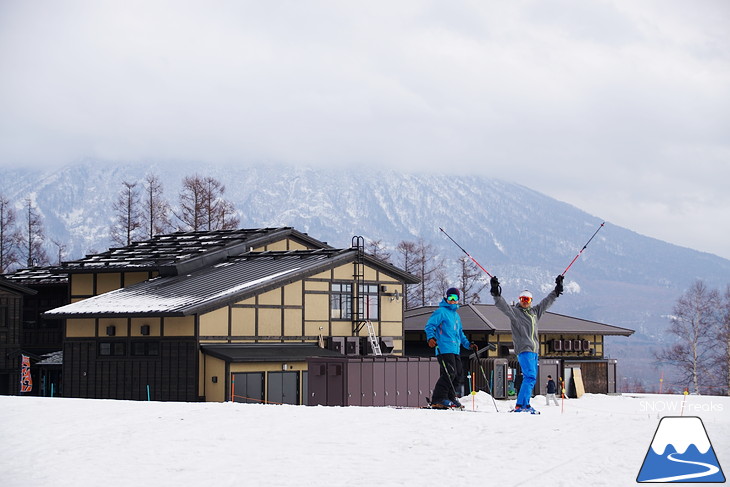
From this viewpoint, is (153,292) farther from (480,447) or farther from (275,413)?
(480,447)

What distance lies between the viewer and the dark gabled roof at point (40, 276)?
154 ft

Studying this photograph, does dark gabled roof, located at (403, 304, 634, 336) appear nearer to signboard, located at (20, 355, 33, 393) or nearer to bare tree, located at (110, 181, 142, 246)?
bare tree, located at (110, 181, 142, 246)

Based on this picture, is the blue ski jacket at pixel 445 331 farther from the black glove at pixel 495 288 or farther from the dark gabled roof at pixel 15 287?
the dark gabled roof at pixel 15 287

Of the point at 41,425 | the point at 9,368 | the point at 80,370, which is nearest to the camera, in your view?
the point at 41,425

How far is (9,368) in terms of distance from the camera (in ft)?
144

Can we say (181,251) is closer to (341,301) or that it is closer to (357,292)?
(341,301)

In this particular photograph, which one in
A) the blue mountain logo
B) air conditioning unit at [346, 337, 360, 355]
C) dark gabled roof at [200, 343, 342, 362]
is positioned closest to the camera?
the blue mountain logo

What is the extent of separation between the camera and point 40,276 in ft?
158

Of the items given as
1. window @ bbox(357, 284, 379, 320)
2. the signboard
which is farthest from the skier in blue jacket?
the signboard

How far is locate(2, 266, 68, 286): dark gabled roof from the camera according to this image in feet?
154

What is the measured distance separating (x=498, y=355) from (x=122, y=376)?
21.2 metres

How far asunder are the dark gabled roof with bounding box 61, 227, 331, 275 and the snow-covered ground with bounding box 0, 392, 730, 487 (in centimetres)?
2113

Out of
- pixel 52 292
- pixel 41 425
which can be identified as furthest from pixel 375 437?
pixel 52 292

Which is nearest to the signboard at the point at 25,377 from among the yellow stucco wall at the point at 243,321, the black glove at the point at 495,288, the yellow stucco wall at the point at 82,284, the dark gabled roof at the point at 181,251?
the yellow stucco wall at the point at 82,284
